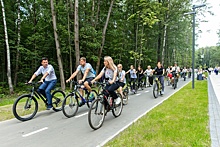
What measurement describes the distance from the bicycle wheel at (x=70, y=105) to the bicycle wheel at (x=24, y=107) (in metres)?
0.99

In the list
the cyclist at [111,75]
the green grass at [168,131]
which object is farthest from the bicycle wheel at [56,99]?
the green grass at [168,131]

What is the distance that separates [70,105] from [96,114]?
4.73 feet

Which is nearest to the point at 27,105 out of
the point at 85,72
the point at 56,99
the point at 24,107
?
the point at 24,107

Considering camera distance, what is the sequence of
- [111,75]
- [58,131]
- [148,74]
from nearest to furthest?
[58,131]
[111,75]
[148,74]

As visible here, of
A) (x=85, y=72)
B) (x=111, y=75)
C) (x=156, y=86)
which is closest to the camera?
(x=111, y=75)

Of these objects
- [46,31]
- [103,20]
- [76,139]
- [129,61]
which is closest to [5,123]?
[76,139]

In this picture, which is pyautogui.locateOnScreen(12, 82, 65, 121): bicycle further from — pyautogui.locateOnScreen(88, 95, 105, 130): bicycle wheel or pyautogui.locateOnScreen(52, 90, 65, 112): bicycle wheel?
pyautogui.locateOnScreen(88, 95, 105, 130): bicycle wheel

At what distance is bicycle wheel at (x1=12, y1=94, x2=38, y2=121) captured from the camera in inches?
213

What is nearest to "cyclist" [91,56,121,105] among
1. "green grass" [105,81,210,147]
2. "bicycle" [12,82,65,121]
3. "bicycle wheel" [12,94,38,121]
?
"green grass" [105,81,210,147]

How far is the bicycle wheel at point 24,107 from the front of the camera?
541 centimetres

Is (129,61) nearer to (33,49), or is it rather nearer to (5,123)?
(33,49)

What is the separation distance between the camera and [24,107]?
18.6ft

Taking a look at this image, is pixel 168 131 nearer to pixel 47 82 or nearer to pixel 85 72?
pixel 85 72

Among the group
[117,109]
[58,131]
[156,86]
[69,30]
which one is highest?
[69,30]
